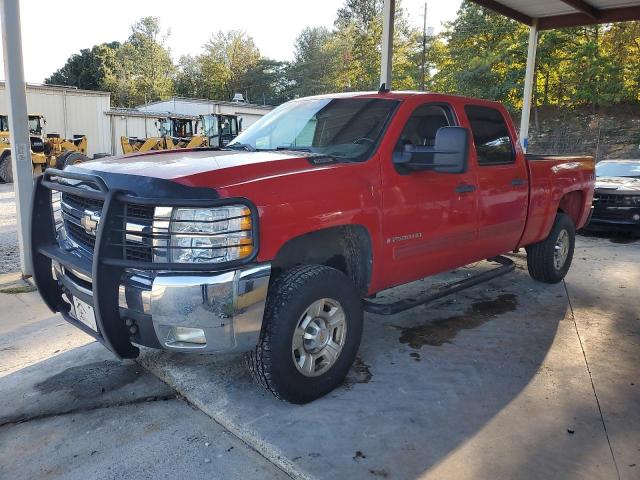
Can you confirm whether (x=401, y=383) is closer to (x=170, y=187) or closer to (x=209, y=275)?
(x=209, y=275)

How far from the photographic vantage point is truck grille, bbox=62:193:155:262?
2779mm

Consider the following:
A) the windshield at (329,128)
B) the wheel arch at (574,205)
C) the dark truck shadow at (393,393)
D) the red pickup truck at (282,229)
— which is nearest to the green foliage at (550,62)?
the wheel arch at (574,205)

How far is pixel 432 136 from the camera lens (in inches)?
169

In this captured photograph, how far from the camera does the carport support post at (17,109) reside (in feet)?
18.1

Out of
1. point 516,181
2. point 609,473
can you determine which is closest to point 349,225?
point 609,473

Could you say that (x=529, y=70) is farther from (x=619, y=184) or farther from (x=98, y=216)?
(x=98, y=216)

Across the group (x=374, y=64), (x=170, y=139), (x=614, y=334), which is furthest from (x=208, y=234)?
(x=374, y=64)

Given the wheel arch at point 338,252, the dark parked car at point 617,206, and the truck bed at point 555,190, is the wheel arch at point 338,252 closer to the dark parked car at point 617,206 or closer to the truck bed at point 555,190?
the truck bed at point 555,190

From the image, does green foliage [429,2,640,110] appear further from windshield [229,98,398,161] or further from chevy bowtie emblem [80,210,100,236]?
chevy bowtie emblem [80,210,100,236]

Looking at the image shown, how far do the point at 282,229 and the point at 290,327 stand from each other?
1.86 feet

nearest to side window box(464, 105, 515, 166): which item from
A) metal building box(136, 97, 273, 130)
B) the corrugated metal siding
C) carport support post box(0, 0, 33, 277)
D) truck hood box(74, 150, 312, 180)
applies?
truck hood box(74, 150, 312, 180)

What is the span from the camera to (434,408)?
3.26 m

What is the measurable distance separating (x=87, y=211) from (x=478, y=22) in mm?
35838

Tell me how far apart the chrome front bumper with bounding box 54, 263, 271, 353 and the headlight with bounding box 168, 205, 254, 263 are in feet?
0.30
